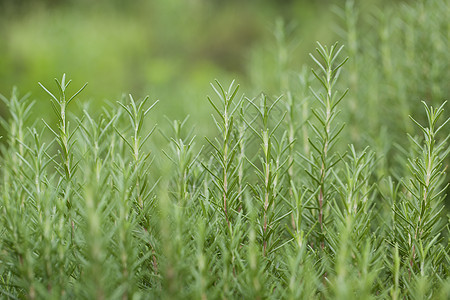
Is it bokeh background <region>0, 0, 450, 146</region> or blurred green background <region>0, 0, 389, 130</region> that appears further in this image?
blurred green background <region>0, 0, 389, 130</region>

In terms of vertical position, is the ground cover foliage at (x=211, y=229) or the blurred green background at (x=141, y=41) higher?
the blurred green background at (x=141, y=41)

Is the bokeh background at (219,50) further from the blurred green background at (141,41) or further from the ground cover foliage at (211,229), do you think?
the ground cover foliage at (211,229)

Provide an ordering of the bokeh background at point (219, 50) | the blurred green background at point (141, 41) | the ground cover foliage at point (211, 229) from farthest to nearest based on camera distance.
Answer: the blurred green background at point (141, 41) < the bokeh background at point (219, 50) < the ground cover foliage at point (211, 229)

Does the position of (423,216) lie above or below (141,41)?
below

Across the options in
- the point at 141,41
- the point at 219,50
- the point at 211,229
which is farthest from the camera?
the point at 219,50

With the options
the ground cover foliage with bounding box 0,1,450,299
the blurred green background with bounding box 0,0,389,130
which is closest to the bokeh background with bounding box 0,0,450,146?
the blurred green background with bounding box 0,0,389,130

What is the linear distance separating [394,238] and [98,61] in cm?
223

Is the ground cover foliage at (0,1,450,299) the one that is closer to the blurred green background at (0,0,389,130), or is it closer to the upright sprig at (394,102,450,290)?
the upright sprig at (394,102,450,290)

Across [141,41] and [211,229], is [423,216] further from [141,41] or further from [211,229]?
[141,41]

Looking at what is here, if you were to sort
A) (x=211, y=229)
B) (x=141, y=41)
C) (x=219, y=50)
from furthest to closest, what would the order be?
(x=219, y=50), (x=141, y=41), (x=211, y=229)

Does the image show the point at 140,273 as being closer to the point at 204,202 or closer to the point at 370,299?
the point at 204,202

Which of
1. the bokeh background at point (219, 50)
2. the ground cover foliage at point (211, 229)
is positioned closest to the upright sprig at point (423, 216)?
the ground cover foliage at point (211, 229)

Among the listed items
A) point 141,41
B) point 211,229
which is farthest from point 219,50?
point 211,229

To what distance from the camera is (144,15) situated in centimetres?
340
